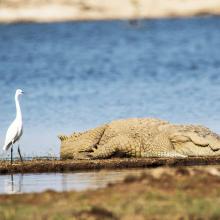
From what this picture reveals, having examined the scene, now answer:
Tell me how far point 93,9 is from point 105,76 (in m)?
46.2

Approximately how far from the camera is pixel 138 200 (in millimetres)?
11609

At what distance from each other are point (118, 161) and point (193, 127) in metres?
2.71

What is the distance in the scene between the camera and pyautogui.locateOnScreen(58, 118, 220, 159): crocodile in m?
19.5

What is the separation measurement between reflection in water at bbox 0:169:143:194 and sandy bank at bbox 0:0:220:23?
6475 cm

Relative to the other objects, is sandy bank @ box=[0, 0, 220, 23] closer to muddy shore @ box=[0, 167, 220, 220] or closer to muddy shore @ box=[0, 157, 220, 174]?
muddy shore @ box=[0, 157, 220, 174]

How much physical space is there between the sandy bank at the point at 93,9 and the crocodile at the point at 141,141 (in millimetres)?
61030

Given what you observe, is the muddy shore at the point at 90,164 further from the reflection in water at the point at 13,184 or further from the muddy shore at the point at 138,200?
the muddy shore at the point at 138,200

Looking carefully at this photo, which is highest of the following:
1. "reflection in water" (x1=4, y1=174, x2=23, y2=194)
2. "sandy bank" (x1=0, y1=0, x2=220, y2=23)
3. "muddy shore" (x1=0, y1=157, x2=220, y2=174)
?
"sandy bank" (x1=0, y1=0, x2=220, y2=23)

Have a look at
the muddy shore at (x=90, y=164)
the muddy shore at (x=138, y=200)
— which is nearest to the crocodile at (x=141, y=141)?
the muddy shore at (x=90, y=164)

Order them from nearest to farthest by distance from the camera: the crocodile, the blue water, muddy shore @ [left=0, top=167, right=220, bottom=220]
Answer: muddy shore @ [left=0, top=167, right=220, bottom=220], the crocodile, the blue water

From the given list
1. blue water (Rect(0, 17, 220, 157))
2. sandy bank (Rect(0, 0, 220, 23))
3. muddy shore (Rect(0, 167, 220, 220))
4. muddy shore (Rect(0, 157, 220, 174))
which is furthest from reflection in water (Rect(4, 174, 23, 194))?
sandy bank (Rect(0, 0, 220, 23))

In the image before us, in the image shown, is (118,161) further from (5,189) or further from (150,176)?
(150,176)

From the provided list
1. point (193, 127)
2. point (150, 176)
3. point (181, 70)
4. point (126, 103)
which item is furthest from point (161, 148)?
point (181, 70)

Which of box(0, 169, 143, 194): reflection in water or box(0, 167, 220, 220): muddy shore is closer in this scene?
box(0, 167, 220, 220): muddy shore
